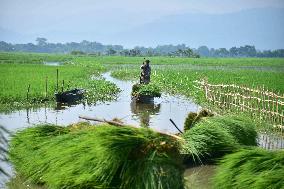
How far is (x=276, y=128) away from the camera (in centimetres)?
1397

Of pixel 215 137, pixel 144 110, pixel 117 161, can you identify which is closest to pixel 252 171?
pixel 117 161

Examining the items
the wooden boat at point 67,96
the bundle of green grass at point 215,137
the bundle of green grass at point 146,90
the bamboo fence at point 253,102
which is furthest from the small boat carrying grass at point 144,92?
the bundle of green grass at point 215,137

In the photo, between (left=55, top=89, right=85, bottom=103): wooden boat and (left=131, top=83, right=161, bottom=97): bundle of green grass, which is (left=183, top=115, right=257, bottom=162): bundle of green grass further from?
(left=55, top=89, right=85, bottom=103): wooden boat

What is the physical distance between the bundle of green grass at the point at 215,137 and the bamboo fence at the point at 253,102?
4.17m

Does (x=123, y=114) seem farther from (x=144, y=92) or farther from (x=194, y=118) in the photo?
(x=194, y=118)

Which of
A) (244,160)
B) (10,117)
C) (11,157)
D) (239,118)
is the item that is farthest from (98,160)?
(10,117)

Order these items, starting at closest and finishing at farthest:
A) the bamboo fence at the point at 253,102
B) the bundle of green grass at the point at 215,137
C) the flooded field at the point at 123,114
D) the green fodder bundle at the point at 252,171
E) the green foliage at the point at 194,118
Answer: the green fodder bundle at the point at 252,171 → the bundle of green grass at the point at 215,137 → the green foliage at the point at 194,118 → the bamboo fence at the point at 253,102 → the flooded field at the point at 123,114

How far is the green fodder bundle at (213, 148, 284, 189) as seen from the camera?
6117 mm

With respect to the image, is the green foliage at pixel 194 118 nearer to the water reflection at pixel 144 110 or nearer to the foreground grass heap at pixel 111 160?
the foreground grass heap at pixel 111 160

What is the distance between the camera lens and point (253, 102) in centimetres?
1653

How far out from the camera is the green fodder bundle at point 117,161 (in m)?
6.12

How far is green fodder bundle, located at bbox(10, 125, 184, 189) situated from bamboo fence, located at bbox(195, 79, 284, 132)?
8.03 m

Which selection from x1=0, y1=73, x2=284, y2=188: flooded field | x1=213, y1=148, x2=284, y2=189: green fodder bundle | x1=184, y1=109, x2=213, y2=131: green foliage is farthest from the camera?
x1=0, y1=73, x2=284, y2=188: flooded field

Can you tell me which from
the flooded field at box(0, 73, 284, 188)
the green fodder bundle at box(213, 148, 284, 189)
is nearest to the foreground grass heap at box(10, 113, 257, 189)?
the green fodder bundle at box(213, 148, 284, 189)
